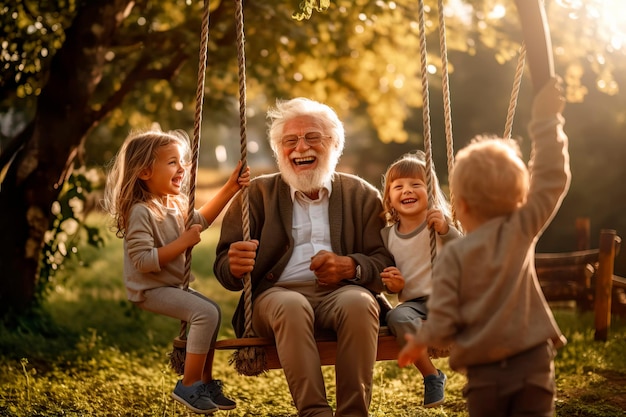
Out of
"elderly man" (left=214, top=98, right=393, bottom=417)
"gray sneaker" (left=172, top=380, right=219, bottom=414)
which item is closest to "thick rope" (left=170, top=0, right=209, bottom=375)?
"gray sneaker" (left=172, top=380, right=219, bottom=414)

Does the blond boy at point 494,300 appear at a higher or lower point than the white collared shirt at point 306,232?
lower

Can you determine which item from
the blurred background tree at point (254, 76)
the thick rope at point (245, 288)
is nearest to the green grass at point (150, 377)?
the blurred background tree at point (254, 76)

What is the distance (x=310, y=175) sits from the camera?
14.3 feet

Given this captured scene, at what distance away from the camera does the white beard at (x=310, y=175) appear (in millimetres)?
4371

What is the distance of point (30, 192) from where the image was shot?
671cm

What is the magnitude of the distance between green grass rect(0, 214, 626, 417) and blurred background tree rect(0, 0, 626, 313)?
0.64 meters

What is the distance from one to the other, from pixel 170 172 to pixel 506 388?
6.91 ft

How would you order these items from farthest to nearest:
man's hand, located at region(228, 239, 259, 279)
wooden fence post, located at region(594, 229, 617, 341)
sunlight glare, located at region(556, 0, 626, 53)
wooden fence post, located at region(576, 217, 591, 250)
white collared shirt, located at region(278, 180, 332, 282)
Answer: wooden fence post, located at region(576, 217, 591, 250) < sunlight glare, located at region(556, 0, 626, 53) < wooden fence post, located at region(594, 229, 617, 341) < white collared shirt, located at region(278, 180, 332, 282) < man's hand, located at region(228, 239, 259, 279)

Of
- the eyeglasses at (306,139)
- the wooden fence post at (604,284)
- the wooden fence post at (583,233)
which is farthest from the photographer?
the wooden fence post at (583,233)

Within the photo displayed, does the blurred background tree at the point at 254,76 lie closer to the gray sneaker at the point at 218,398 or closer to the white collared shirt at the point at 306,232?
the white collared shirt at the point at 306,232

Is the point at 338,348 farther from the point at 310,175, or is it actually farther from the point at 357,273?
the point at 310,175

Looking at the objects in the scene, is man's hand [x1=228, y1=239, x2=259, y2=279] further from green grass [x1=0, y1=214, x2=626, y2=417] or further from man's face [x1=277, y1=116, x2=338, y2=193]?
green grass [x1=0, y1=214, x2=626, y2=417]

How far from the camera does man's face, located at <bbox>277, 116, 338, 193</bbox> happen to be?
4.38 meters

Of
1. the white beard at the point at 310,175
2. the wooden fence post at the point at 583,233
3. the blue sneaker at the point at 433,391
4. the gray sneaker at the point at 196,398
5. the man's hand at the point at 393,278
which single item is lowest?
the gray sneaker at the point at 196,398
